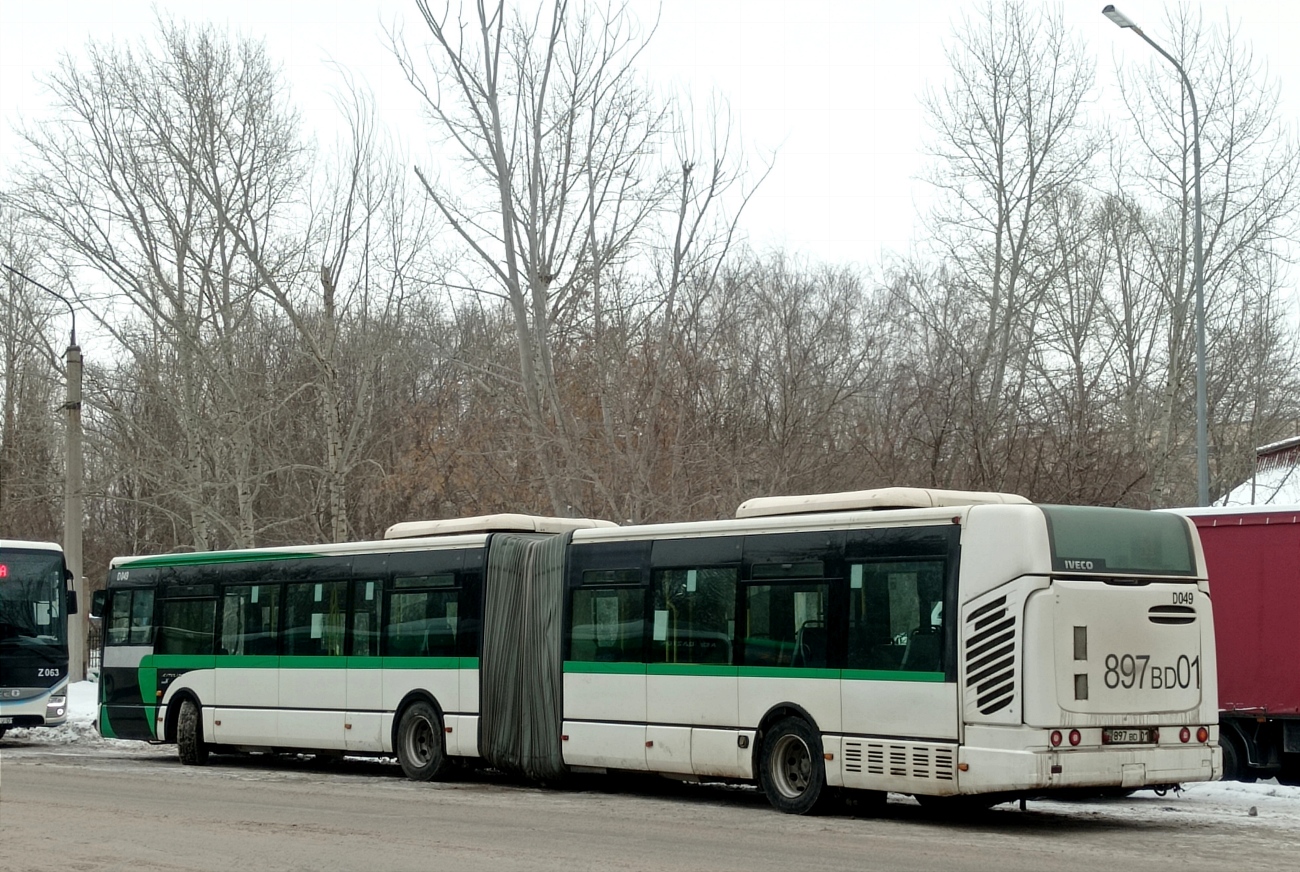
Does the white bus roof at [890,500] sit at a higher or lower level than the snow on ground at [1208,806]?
higher

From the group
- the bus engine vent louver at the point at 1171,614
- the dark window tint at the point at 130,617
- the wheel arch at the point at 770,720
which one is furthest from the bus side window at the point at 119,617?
the bus engine vent louver at the point at 1171,614

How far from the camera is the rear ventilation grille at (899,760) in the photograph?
1284 cm

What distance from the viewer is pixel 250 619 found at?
797 inches

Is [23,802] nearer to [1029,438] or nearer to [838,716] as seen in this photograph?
[838,716]

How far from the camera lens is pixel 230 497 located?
3772 centimetres

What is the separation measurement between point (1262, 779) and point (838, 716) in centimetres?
579

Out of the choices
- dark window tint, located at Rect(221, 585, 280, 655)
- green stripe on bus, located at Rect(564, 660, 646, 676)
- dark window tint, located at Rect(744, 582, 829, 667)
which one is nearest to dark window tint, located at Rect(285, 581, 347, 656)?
dark window tint, located at Rect(221, 585, 280, 655)

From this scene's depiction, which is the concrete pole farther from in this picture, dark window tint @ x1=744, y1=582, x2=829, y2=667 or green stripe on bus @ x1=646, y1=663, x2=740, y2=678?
dark window tint @ x1=744, y1=582, x2=829, y2=667

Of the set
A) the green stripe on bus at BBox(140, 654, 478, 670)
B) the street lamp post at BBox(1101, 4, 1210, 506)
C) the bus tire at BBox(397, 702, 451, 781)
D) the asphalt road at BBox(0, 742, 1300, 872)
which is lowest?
the asphalt road at BBox(0, 742, 1300, 872)

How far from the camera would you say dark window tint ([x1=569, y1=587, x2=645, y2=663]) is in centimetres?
1606

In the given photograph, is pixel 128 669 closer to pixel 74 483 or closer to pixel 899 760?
pixel 74 483

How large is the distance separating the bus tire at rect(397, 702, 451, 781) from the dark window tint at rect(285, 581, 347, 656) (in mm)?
1431

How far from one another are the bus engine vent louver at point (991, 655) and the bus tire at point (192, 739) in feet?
38.1

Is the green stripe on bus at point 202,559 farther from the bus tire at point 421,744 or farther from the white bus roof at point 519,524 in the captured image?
the bus tire at point 421,744
